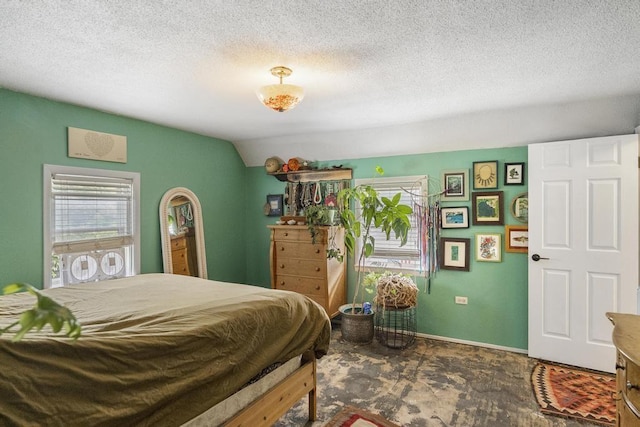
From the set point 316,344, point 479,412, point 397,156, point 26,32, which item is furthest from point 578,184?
point 26,32

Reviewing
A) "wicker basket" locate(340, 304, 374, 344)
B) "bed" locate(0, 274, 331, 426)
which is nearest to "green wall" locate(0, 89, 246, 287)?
"bed" locate(0, 274, 331, 426)

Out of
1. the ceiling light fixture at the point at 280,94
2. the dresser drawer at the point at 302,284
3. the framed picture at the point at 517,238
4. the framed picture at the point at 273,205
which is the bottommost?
the dresser drawer at the point at 302,284

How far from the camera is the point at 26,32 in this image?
190 cm

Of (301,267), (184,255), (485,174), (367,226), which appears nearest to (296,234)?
(301,267)

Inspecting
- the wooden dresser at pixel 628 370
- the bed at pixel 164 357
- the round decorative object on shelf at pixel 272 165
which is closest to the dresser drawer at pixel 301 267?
the round decorative object on shelf at pixel 272 165

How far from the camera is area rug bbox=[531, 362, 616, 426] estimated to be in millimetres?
2520

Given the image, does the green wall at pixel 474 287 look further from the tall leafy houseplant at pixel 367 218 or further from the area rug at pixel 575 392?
the area rug at pixel 575 392

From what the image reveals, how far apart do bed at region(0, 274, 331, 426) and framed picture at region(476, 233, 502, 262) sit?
83.6 inches

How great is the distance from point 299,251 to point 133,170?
1.99m

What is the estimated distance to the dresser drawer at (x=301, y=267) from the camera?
13.6 ft

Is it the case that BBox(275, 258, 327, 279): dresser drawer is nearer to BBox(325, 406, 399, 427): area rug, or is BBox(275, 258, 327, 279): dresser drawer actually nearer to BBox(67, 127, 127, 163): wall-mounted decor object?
BBox(325, 406, 399, 427): area rug

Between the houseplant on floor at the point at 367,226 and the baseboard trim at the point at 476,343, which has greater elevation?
the houseplant on floor at the point at 367,226

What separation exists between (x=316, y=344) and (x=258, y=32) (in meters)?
2.01

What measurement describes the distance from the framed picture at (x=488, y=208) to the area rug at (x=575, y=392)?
1.43 metres
